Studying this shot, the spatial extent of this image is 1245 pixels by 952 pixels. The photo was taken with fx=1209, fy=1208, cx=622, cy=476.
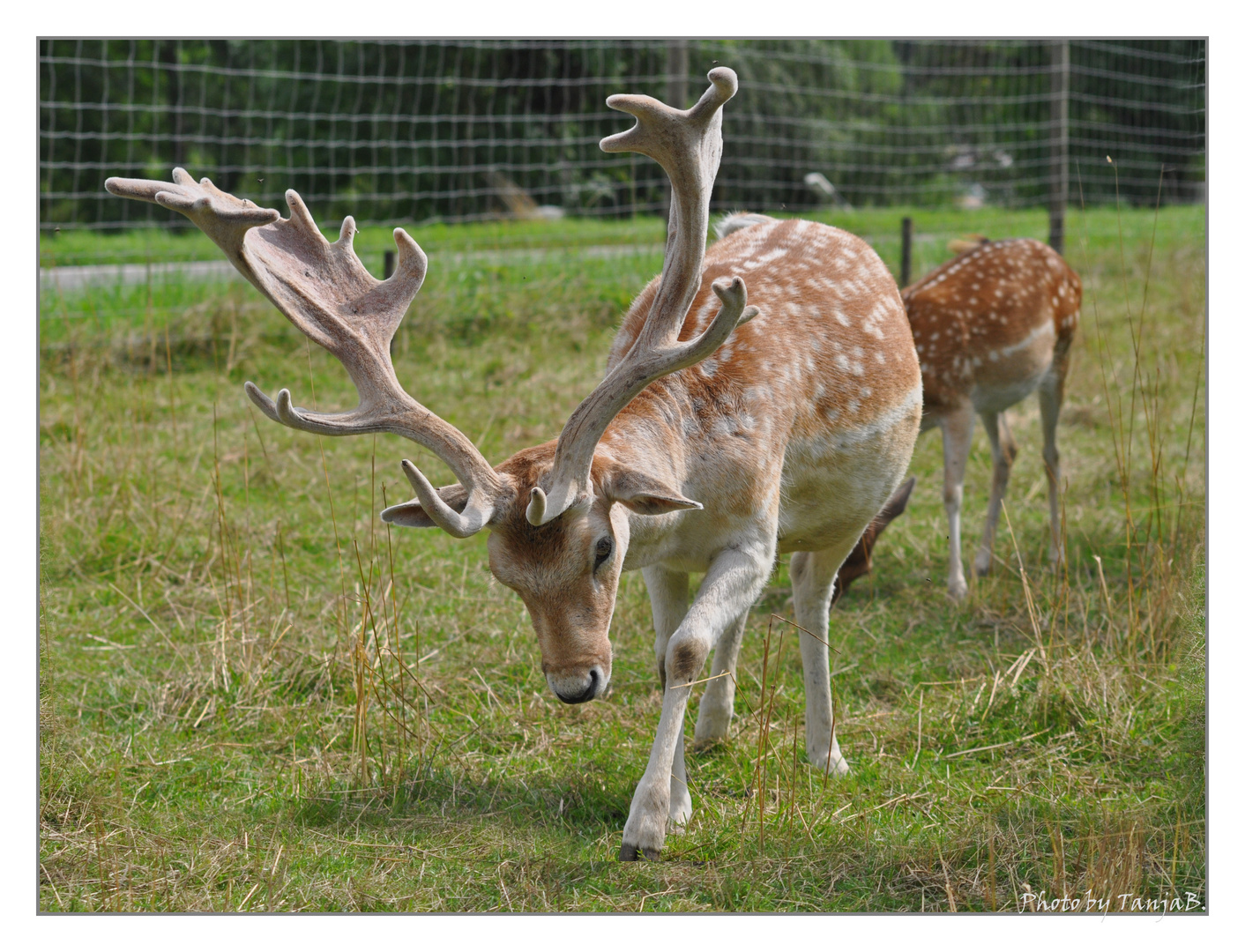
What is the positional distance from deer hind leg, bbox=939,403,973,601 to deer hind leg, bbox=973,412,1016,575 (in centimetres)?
13

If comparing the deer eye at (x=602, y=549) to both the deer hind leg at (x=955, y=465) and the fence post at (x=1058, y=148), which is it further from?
the fence post at (x=1058, y=148)

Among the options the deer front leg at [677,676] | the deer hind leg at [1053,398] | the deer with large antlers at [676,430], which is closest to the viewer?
the deer with large antlers at [676,430]

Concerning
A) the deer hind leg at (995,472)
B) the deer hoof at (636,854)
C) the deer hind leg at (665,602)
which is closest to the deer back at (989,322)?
the deer hind leg at (995,472)

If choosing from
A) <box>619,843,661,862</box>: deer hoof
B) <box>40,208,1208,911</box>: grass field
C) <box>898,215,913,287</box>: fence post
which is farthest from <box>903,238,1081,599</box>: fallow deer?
<box>898,215,913,287</box>: fence post

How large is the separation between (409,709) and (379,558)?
102 centimetres

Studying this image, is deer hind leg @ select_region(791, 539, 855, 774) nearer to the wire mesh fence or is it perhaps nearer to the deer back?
the deer back

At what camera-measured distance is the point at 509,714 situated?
4094mm

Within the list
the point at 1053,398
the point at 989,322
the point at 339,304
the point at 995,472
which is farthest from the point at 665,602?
the point at 1053,398

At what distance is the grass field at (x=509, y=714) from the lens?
3.09m

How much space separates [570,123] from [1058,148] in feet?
23.2

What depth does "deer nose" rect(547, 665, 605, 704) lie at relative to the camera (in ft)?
9.63

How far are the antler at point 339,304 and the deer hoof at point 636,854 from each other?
3.13 feet

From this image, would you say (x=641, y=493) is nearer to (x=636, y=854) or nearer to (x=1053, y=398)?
(x=636, y=854)

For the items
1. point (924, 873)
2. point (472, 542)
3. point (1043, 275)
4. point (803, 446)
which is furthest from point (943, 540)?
point (924, 873)
